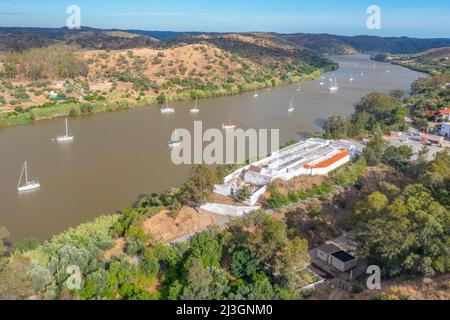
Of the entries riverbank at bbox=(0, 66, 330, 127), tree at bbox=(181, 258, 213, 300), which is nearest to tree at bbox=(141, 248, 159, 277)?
tree at bbox=(181, 258, 213, 300)

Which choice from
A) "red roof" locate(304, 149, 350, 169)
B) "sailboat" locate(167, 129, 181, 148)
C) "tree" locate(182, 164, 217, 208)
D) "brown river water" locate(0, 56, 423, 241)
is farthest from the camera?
"sailboat" locate(167, 129, 181, 148)

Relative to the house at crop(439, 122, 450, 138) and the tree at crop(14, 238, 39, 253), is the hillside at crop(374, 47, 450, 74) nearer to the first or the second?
the house at crop(439, 122, 450, 138)

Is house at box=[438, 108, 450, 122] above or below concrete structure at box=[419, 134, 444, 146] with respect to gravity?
above

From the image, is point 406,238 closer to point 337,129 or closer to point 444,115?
point 337,129

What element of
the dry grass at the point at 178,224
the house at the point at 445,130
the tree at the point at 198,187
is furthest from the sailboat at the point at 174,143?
the house at the point at 445,130

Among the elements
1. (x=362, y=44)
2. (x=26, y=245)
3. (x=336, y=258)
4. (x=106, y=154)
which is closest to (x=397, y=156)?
(x=336, y=258)

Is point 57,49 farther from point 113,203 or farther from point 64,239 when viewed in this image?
point 64,239
